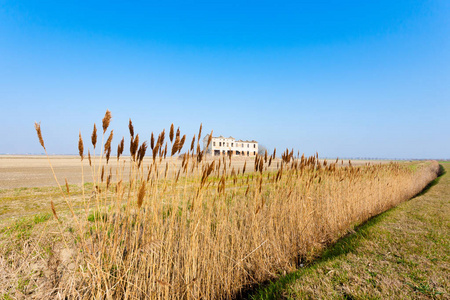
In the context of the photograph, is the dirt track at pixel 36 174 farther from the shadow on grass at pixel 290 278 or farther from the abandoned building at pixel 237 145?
the abandoned building at pixel 237 145

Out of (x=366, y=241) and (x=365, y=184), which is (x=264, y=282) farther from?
(x=365, y=184)

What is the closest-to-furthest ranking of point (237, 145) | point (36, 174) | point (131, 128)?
point (131, 128), point (36, 174), point (237, 145)

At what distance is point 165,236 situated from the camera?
291 cm

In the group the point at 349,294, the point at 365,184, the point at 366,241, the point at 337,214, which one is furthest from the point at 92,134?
the point at 365,184

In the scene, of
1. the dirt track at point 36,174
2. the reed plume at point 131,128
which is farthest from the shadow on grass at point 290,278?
the reed plume at point 131,128

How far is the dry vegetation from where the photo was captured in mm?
1857

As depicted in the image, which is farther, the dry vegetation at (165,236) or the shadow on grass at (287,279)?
the shadow on grass at (287,279)

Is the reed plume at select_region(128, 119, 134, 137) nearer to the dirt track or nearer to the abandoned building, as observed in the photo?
the dirt track

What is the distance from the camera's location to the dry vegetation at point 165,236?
1857 millimetres

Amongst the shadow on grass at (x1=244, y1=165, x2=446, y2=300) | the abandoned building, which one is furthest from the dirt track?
the abandoned building

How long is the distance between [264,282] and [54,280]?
9.81 ft

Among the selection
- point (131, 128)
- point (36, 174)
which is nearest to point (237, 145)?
point (36, 174)

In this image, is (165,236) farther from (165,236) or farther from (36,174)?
(36,174)

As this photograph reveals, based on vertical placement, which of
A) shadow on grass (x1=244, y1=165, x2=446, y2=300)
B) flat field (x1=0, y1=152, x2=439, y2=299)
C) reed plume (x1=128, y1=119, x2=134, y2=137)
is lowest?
shadow on grass (x1=244, y1=165, x2=446, y2=300)
